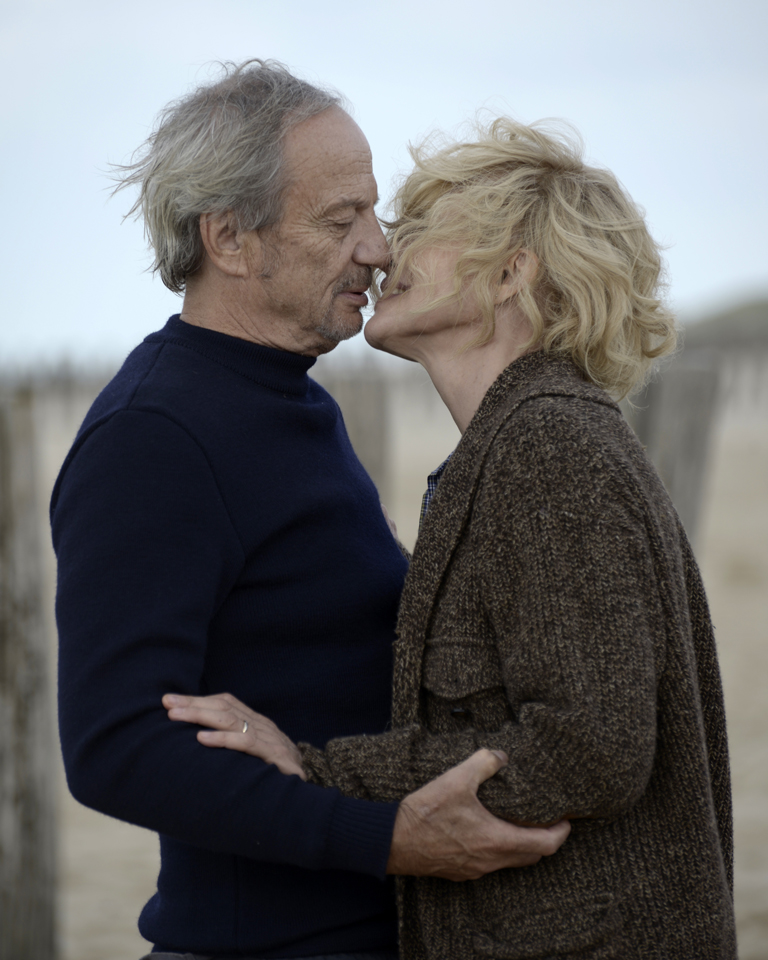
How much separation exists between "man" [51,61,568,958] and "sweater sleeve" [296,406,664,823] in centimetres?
7

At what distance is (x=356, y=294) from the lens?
2.19m

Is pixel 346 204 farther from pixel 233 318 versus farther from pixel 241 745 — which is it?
pixel 241 745

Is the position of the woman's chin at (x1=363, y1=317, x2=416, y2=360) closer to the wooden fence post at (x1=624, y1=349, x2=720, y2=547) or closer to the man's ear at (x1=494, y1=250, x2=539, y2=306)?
the man's ear at (x1=494, y1=250, x2=539, y2=306)

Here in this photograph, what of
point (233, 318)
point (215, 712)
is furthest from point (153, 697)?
point (233, 318)

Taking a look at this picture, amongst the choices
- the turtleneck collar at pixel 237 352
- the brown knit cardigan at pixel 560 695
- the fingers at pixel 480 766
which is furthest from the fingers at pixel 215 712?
the turtleneck collar at pixel 237 352

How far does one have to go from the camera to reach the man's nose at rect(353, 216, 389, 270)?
7.02 ft

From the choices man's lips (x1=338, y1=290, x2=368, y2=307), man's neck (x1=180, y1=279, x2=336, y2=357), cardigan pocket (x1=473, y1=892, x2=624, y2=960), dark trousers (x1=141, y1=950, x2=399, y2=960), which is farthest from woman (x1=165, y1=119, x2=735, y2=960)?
man's neck (x1=180, y1=279, x2=336, y2=357)

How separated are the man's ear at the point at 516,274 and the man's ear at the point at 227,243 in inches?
22.4

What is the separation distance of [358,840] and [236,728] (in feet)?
0.98

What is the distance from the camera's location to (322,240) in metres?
2.07

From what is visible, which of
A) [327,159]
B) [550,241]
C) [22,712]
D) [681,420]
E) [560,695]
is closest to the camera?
[560,695]

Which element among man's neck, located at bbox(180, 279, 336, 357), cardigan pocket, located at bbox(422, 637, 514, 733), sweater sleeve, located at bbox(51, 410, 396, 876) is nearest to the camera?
sweater sleeve, located at bbox(51, 410, 396, 876)

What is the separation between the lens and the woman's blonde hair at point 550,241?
76.1 inches

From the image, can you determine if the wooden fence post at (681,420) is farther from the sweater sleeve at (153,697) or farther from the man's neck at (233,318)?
the sweater sleeve at (153,697)
